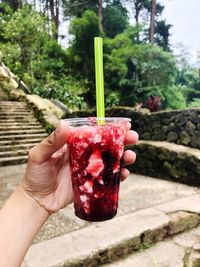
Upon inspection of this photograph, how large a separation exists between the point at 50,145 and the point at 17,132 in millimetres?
7496

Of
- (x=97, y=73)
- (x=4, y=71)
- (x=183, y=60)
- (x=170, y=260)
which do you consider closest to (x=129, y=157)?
(x=97, y=73)

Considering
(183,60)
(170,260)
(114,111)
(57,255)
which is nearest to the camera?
(57,255)

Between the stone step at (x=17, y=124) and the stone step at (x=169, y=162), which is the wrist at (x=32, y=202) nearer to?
the stone step at (x=169, y=162)

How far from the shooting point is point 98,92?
0.98 m

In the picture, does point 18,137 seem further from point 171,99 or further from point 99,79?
point 171,99

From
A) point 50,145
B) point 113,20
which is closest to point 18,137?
point 50,145

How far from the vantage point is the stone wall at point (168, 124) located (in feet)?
15.0

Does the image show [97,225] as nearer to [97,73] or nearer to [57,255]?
[57,255]

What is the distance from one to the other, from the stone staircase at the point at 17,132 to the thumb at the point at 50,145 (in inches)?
225

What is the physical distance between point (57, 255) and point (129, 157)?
126 cm

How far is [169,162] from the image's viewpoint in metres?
4.39

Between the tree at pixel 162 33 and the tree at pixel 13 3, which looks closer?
the tree at pixel 13 3

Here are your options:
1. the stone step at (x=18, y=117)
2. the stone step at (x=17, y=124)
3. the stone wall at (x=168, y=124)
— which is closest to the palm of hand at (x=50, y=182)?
the stone wall at (x=168, y=124)

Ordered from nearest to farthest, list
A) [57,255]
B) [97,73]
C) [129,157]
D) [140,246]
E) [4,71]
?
[97,73] → [129,157] → [57,255] → [140,246] → [4,71]
